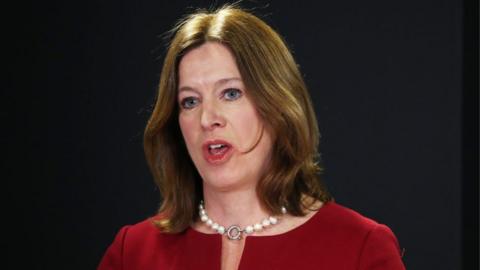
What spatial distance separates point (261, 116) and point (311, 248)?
333mm

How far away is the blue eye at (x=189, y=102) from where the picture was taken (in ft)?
7.55

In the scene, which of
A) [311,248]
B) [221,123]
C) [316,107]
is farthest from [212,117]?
[316,107]

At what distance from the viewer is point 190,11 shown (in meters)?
3.31

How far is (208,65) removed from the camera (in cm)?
227

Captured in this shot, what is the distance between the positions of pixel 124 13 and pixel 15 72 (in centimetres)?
42

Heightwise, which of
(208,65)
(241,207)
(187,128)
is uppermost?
(208,65)

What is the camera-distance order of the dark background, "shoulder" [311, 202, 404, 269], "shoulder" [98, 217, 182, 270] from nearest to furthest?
1. "shoulder" [311, 202, 404, 269]
2. "shoulder" [98, 217, 182, 270]
3. the dark background

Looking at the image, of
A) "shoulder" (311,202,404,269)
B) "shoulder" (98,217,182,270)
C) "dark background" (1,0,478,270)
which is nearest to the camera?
"shoulder" (311,202,404,269)

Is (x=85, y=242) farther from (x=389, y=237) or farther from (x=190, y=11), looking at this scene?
(x=389, y=237)

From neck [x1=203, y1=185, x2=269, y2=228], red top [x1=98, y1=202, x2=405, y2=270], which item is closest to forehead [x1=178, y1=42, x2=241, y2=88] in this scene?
neck [x1=203, y1=185, x2=269, y2=228]

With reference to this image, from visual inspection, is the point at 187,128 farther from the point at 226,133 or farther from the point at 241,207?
the point at 241,207

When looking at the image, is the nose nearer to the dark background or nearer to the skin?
the skin

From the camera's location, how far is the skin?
224 centimetres

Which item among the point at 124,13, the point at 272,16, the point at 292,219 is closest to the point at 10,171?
the point at 124,13
